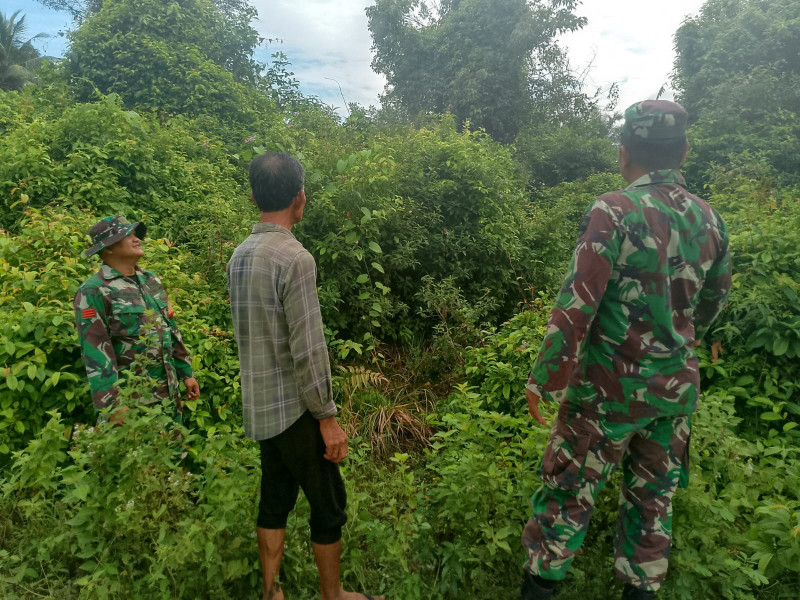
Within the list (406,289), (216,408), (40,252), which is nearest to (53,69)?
(40,252)

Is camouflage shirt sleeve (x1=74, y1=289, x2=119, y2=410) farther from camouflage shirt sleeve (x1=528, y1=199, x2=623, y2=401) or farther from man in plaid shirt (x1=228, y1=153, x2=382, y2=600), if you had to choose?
camouflage shirt sleeve (x1=528, y1=199, x2=623, y2=401)

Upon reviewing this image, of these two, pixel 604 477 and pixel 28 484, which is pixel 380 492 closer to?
pixel 604 477

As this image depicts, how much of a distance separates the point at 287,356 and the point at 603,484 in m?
1.30

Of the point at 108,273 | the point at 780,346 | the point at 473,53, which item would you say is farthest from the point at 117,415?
the point at 473,53

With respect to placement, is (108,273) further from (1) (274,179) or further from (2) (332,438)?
(2) (332,438)

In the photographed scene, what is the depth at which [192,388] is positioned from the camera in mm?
3131

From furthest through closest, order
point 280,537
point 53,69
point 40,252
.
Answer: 1. point 53,69
2. point 40,252
3. point 280,537

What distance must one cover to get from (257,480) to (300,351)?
38.7 inches

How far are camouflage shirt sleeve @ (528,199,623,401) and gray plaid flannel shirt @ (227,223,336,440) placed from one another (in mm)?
839

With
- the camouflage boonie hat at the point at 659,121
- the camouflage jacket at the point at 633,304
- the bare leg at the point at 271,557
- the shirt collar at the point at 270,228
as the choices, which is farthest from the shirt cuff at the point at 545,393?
the bare leg at the point at 271,557

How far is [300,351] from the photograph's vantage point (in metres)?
1.93

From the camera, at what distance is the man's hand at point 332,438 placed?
200cm

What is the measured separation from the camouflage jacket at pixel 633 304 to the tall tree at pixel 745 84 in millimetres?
9742

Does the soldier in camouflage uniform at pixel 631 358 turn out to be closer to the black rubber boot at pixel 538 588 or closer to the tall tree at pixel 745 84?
the black rubber boot at pixel 538 588
